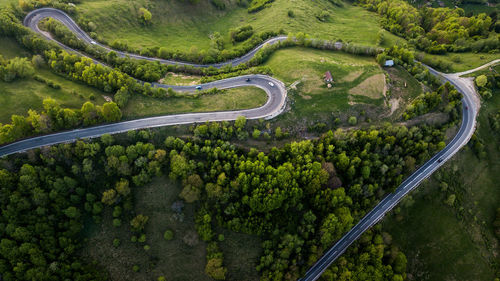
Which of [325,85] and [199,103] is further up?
[325,85]

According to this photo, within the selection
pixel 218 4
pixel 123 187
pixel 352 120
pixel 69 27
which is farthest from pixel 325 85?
pixel 69 27

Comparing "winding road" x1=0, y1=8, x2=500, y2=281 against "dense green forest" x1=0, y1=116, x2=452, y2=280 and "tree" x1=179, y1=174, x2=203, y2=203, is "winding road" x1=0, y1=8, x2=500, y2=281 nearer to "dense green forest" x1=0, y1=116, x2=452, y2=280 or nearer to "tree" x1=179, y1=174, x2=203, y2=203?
"dense green forest" x1=0, y1=116, x2=452, y2=280

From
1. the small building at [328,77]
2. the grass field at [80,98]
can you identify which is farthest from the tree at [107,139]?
the small building at [328,77]

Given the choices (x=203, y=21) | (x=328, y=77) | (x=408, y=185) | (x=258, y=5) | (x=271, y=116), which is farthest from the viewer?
(x=258, y=5)

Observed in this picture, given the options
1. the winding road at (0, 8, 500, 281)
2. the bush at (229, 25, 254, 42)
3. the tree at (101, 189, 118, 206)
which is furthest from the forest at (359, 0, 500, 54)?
the tree at (101, 189, 118, 206)

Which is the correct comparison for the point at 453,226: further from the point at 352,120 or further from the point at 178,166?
the point at 178,166

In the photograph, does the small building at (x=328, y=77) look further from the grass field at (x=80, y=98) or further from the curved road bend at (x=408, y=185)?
the curved road bend at (x=408, y=185)

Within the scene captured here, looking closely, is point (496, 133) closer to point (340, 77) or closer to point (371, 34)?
point (340, 77)
